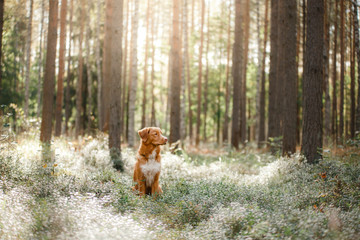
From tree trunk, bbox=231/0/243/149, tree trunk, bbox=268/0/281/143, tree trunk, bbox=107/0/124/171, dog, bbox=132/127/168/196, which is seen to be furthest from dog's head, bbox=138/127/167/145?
tree trunk, bbox=268/0/281/143

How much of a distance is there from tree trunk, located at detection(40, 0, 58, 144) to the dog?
565 centimetres

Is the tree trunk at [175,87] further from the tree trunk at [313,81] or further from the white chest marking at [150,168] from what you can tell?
the white chest marking at [150,168]

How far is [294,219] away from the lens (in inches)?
166

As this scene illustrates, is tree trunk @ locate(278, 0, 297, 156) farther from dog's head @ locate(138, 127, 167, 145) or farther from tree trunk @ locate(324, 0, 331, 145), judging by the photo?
tree trunk @ locate(324, 0, 331, 145)

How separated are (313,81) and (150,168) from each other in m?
5.68

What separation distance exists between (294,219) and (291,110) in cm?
809

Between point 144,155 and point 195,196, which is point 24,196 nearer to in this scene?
point 144,155

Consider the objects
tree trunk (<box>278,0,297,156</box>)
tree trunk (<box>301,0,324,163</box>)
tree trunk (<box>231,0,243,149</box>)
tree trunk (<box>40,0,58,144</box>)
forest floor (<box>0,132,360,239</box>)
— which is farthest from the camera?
tree trunk (<box>231,0,243,149</box>)

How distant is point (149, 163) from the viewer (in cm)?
666

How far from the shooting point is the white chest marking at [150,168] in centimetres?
661

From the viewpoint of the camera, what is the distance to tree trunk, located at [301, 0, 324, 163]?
30.2 feet

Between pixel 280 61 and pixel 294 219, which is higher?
pixel 280 61

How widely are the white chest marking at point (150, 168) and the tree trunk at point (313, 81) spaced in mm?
5089

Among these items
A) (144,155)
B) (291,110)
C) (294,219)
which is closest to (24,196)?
(144,155)
